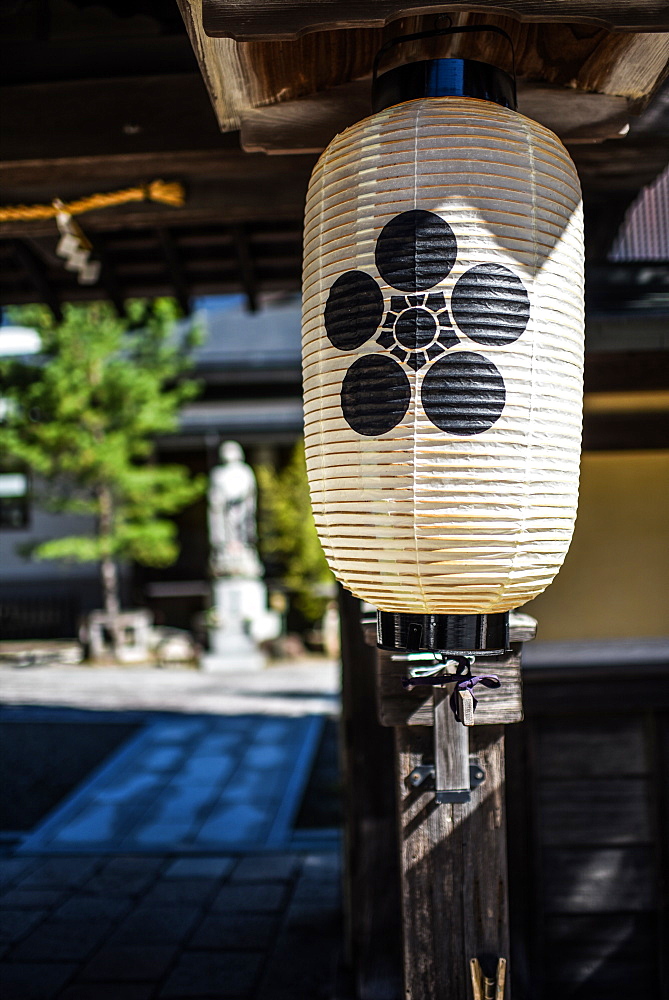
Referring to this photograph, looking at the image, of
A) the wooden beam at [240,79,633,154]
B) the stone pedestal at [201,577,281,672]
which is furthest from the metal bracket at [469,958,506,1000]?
the stone pedestal at [201,577,281,672]

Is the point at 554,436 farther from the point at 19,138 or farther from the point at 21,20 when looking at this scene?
the point at 21,20

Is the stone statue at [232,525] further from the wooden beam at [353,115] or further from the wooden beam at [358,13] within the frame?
the wooden beam at [358,13]

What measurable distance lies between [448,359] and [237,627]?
1214cm

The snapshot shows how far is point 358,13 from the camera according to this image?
1.63 m

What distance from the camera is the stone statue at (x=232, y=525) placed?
1333 centimetres

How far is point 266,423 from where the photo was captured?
1525 centimetres

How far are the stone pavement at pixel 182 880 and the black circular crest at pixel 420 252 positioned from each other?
3.16 metres

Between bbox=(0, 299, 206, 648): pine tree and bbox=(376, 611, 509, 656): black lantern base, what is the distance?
466 inches

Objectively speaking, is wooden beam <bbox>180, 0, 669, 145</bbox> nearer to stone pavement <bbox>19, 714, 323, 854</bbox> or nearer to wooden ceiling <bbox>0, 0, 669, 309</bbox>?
wooden ceiling <bbox>0, 0, 669, 309</bbox>

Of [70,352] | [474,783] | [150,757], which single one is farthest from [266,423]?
[474,783]

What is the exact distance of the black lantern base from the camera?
1.68 m

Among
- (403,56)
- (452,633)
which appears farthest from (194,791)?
(403,56)

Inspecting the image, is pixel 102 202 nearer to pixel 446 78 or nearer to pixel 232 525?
pixel 446 78

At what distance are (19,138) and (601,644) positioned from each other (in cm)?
298
